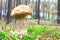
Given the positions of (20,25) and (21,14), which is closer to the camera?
(21,14)

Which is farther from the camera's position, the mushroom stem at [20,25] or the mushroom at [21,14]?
the mushroom stem at [20,25]

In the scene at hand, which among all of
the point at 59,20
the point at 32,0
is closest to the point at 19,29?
the point at 59,20

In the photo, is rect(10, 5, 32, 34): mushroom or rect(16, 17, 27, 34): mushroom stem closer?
rect(10, 5, 32, 34): mushroom

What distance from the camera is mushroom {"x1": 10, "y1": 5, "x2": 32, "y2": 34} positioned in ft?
18.0

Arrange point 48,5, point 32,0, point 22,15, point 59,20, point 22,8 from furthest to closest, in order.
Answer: point 48,5 → point 32,0 → point 59,20 → point 22,15 → point 22,8

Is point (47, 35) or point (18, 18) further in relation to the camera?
point (18, 18)

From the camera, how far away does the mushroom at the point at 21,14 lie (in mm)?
5488

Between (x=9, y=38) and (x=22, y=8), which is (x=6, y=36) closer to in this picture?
(x=9, y=38)

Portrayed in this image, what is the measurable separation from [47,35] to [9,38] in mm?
1185

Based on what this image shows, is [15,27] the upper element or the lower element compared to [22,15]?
lower

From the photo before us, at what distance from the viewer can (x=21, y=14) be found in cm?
573

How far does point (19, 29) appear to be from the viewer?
604cm

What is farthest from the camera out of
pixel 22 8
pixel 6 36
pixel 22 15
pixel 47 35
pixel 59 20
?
pixel 59 20

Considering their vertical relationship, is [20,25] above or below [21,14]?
below
